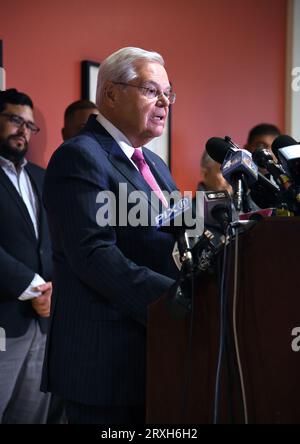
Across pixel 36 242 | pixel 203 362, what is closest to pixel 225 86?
pixel 36 242

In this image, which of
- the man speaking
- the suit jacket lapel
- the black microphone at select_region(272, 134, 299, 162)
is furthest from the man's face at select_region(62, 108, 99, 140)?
the black microphone at select_region(272, 134, 299, 162)

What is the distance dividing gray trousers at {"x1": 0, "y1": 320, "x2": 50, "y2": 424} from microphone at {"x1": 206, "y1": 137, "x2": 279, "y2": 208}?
73.0 inches

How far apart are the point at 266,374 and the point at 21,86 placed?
2701 millimetres

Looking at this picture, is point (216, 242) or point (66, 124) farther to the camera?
point (66, 124)

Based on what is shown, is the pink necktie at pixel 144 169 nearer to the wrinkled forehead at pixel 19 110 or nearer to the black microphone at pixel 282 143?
the black microphone at pixel 282 143

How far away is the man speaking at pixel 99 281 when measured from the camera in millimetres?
1830

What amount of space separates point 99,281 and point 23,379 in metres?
1.88

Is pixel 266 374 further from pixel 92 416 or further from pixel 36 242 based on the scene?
pixel 36 242

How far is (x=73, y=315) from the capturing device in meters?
1.95

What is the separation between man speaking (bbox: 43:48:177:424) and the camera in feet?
6.00

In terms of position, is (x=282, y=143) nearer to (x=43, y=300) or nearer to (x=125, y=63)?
(x=125, y=63)

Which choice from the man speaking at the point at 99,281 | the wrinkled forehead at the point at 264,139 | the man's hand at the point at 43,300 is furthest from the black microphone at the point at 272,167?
A: the wrinkled forehead at the point at 264,139

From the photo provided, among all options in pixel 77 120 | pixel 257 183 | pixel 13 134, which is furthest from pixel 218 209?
pixel 77 120

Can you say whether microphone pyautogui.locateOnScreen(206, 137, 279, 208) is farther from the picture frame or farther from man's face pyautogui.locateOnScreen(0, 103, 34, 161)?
the picture frame
